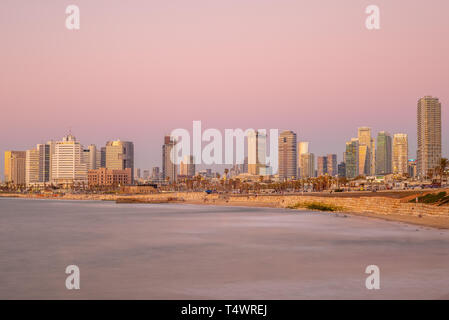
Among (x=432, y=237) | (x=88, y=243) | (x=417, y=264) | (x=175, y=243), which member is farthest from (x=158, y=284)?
(x=432, y=237)

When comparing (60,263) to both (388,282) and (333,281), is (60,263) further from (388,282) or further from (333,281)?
(388,282)

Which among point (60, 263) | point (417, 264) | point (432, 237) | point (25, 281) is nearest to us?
point (25, 281)

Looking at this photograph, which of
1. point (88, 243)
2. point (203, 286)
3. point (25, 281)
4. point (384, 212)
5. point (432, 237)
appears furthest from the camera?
point (384, 212)

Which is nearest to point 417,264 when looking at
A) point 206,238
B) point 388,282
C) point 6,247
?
point 388,282

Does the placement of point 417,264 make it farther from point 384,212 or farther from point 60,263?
point 384,212
